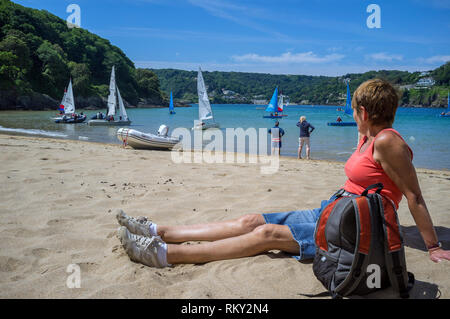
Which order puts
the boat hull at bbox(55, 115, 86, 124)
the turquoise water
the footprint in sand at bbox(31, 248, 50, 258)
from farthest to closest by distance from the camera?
the boat hull at bbox(55, 115, 86, 124), the turquoise water, the footprint in sand at bbox(31, 248, 50, 258)

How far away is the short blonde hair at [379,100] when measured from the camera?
2264 mm

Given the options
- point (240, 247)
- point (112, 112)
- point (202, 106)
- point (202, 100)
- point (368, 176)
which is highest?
point (202, 100)

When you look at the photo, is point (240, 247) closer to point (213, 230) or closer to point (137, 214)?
point (213, 230)

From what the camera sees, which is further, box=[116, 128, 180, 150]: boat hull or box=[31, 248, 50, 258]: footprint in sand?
box=[116, 128, 180, 150]: boat hull

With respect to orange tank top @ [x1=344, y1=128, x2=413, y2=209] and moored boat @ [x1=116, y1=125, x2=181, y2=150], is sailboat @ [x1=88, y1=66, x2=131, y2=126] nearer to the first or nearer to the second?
moored boat @ [x1=116, y1=125, x2=181, y2=150]

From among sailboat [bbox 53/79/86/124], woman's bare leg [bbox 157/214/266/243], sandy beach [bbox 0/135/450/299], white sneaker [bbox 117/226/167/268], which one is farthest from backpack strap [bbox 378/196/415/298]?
sailboat [bbox 53/79/86/124]

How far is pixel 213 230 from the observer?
2932 millimetres

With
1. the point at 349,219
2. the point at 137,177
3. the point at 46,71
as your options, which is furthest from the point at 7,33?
the point at 349,219

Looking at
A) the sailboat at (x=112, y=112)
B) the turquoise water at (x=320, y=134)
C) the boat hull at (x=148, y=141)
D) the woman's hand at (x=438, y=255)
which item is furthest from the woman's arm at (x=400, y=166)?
the sailboat at (x=112, y=112)

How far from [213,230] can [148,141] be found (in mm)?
10382

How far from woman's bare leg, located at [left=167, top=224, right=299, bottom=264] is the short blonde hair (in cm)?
114

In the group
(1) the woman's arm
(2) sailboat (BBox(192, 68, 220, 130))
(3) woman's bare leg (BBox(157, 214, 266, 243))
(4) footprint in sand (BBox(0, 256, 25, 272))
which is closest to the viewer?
(1) the woman's arm

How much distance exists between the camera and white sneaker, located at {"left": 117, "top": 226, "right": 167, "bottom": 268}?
258cm

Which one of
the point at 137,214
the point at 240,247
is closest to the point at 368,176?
the point at 240,247
